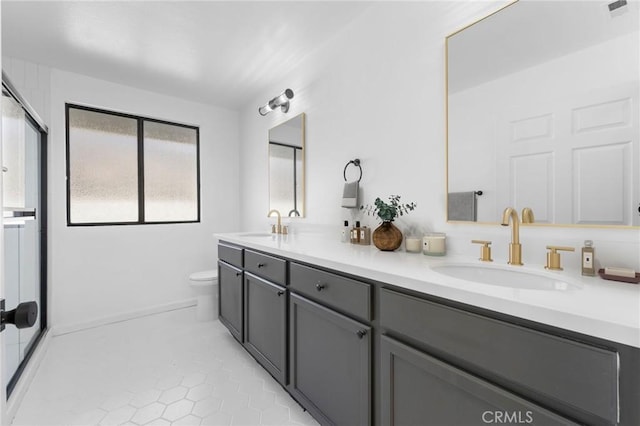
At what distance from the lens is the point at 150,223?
321 centimetres

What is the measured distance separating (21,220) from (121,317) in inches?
56.9

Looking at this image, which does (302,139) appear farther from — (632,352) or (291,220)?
(632,352)

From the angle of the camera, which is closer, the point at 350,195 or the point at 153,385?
the point at 153,385

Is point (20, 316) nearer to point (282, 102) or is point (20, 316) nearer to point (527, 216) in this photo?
point (527, 216)

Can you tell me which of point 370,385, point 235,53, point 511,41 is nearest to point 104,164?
point 235,53

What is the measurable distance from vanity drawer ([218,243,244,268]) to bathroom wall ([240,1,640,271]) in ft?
2.03

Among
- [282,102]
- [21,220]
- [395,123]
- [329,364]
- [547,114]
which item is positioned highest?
[282,102]

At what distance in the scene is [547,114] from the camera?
114 centimetres

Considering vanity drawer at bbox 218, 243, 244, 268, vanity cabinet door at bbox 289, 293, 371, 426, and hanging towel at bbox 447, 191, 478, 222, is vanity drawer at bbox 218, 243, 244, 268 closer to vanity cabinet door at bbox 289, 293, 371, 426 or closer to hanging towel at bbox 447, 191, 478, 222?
vanity cabinet door at bbox 289, 293, 371, 426

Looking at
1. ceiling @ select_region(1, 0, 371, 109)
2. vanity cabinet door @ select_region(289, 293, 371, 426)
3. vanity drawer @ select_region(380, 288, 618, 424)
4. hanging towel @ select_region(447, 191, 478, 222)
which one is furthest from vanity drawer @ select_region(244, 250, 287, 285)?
ceiling @ select_region(1, 0, 371, 109)

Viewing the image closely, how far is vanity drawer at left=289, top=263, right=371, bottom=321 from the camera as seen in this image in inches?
45.6

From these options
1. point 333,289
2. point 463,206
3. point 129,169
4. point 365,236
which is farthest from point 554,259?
point 129,169

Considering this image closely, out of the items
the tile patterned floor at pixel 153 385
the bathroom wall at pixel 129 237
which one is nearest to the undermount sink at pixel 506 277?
the tile patterned floor at pixel 153 385

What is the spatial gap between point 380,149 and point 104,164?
290 centimetres
